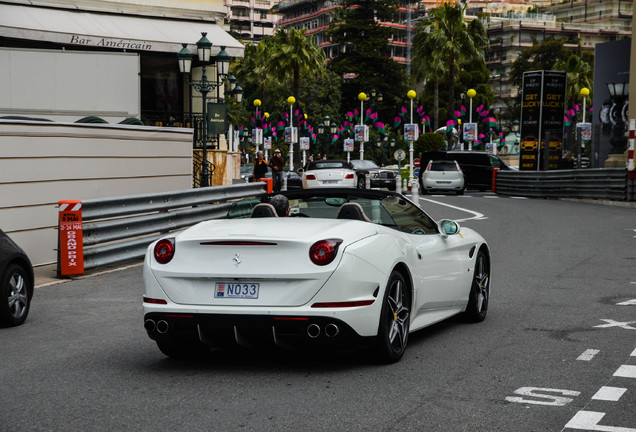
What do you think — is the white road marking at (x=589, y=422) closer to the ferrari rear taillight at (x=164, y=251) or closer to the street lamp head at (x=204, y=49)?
the ferrari rear taillight at (x=164, y=251)

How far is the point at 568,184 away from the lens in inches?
1352

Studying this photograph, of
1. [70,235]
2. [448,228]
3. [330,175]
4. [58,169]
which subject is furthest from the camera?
[330,175]

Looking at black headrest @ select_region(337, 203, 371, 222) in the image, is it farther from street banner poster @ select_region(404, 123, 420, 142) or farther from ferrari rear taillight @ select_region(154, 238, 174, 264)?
street banner poster @ select_region(404, 123, 420, 142)

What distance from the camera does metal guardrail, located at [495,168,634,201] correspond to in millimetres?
30484

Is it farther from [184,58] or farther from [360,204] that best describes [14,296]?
[184,58]

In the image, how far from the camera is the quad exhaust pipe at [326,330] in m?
6.10

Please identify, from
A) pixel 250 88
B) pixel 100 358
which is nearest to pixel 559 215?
pixel 100 358

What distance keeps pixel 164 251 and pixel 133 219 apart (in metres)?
7.92

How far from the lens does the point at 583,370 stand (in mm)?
6496

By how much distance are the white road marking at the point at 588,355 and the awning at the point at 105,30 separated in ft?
70.9

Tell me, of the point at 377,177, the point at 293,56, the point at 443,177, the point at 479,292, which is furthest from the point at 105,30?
the point at 293,56

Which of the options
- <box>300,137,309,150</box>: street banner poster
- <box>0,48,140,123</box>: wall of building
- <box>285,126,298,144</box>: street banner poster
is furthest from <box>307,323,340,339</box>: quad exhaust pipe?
<box>300,137,309,150</box>: street banner poster

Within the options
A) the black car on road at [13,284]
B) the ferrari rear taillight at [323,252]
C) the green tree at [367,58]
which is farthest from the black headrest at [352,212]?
the green tree at [367,58]

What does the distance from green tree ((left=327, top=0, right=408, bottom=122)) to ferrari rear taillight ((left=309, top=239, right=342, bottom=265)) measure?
100284 mm
